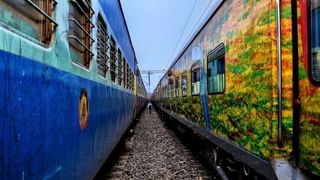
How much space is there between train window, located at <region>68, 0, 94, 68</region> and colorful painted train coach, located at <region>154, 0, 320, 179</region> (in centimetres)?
157

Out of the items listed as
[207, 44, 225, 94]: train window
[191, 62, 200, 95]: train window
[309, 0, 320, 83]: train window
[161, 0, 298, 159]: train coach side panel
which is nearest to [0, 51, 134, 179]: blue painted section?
[161, 0, 298, 159]: train coach side panel

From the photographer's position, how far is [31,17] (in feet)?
7.39

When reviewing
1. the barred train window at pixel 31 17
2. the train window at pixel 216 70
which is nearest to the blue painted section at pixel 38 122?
the barred train window at pixel 31 17

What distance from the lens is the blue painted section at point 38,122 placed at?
5.86ft

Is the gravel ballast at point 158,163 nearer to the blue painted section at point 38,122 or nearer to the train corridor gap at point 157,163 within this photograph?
the train corridor gap at point 157,163

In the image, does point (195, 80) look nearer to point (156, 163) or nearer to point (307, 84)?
point (156, 163)

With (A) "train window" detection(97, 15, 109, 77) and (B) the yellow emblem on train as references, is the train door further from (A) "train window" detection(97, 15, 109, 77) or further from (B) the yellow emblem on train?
(A) "train window" detection(97, 15, 109, 77)

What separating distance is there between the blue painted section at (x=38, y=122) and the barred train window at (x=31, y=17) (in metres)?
0.18

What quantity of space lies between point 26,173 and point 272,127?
6.65 feet

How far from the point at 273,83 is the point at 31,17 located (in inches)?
76.3

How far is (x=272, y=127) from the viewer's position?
330 centimetres

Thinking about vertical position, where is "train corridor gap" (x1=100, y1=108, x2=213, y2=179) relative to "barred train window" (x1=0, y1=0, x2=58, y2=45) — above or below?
below

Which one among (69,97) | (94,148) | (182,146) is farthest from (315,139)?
(182,146)

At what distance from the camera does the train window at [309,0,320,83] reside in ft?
8.76
